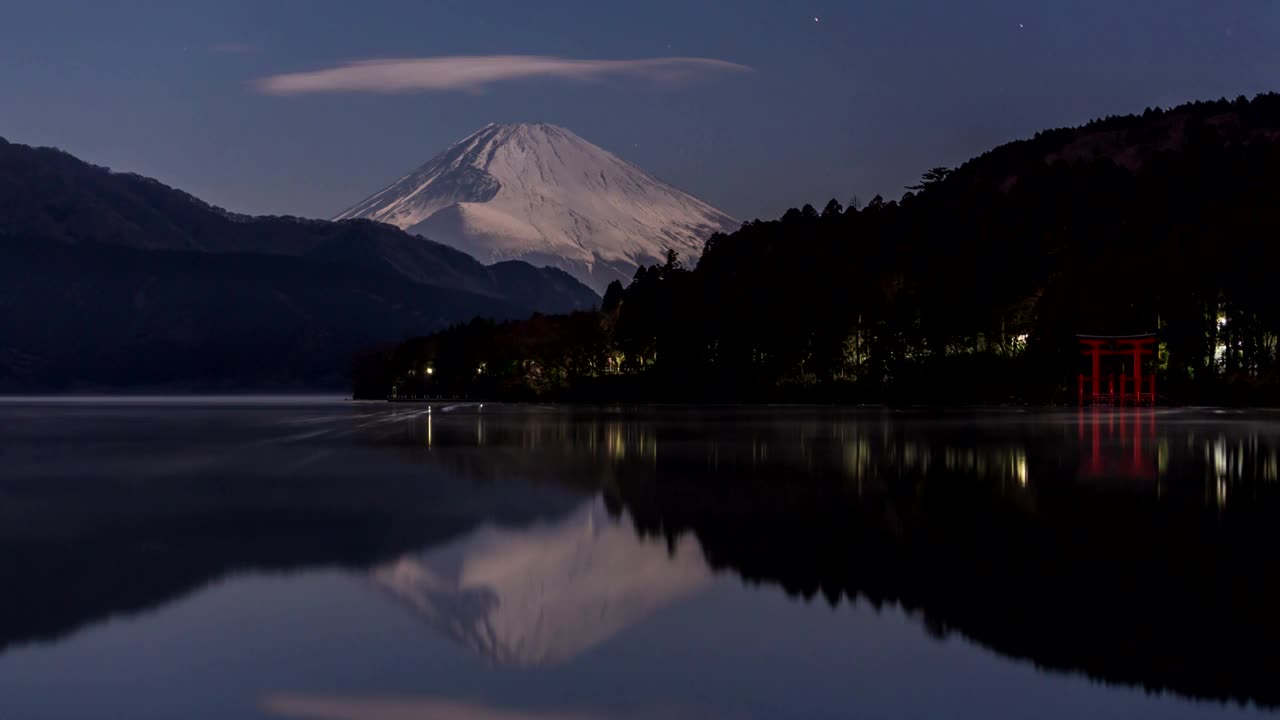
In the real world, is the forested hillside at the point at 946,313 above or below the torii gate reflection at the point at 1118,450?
above

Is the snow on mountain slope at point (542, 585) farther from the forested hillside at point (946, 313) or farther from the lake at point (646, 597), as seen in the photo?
the forested hillside at point (946, 313)

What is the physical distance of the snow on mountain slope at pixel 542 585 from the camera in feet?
40.9

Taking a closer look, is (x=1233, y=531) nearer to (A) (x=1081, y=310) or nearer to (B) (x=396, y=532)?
(B) (x=396, y=532)

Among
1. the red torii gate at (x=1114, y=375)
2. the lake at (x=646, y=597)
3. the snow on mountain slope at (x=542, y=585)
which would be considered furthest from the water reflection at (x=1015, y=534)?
the red torii gate at (x=1114, y=375)

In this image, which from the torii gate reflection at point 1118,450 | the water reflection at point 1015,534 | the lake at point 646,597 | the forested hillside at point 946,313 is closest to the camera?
the lake at point 646,597

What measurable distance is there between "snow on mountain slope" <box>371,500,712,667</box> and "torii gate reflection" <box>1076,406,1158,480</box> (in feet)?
52.1

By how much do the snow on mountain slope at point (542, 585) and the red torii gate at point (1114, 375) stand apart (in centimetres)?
10661

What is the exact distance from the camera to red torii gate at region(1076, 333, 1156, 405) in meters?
121

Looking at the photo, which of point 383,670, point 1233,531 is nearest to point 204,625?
point 383,670

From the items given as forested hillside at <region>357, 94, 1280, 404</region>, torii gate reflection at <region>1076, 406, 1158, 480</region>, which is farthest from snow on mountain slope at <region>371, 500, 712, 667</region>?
forested hillside at <region>357, 94, 1280, 404</region>

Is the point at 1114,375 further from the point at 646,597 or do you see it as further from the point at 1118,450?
the point at 646,597

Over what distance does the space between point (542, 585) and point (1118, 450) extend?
102ft

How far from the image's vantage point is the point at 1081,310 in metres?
133

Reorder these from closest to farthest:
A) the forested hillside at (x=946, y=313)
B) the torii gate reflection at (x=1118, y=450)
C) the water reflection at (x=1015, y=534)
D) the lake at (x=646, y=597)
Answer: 1. the lake at (x=646, y=597)
2. the water reflection at (x=1015, y=534)
3. the torii gate reflection at (x=1118, y=450)
4. the forested hillside at (x=946, y=313)
